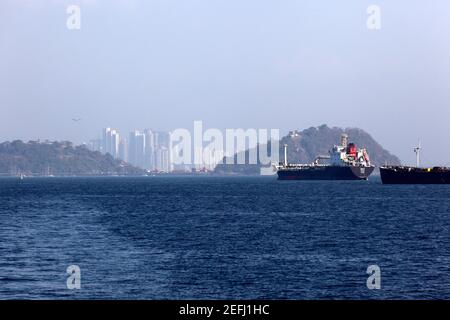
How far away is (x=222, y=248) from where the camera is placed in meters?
64.8

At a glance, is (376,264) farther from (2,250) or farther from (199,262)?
(2,250)

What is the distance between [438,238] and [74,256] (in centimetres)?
3467

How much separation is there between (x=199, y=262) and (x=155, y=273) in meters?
5.86

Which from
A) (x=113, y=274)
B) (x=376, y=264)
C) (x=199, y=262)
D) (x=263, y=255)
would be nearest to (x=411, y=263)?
(x=376, y=264)

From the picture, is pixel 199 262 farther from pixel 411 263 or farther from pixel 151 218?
pixel 151 218

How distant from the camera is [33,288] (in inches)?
1785

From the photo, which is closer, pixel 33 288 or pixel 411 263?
pixel 33 288

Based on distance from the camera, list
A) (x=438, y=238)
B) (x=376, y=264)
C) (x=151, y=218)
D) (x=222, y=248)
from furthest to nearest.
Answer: (x=151, y=218)
(x=438, y=238)
(x=222, y=248)
(x=376, y=264)

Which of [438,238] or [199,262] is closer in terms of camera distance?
[199,262]
